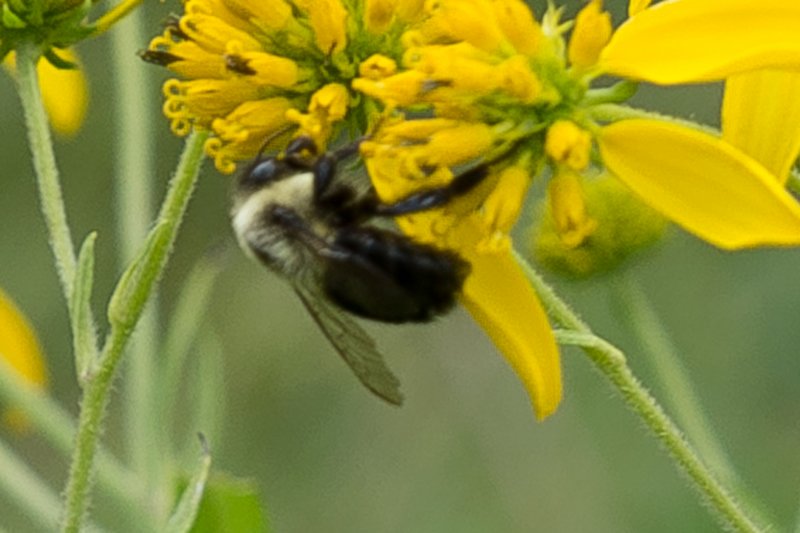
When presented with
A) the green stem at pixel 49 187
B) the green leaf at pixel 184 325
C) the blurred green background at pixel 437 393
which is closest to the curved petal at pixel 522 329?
the green stem at pixel 49 187

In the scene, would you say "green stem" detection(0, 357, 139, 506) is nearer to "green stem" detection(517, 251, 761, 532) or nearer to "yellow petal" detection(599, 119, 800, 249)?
"green stem" detection(517, 251, 761, 532)

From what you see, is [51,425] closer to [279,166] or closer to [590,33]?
[279,166]

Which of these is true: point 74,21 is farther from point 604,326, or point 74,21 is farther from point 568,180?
point 604,326

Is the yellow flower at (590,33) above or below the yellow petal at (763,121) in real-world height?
above

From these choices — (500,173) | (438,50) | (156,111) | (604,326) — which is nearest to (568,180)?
(500,173)

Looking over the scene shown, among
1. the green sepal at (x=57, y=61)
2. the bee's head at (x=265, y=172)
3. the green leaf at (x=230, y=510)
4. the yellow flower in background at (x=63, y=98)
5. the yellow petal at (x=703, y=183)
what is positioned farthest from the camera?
the yellow flower in background at (x=63, y=98)

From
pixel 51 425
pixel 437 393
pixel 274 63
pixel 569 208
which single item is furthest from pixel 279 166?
pixel 437 393

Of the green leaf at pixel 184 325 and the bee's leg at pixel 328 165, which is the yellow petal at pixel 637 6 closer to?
the bee's leg at pixel 328 165
